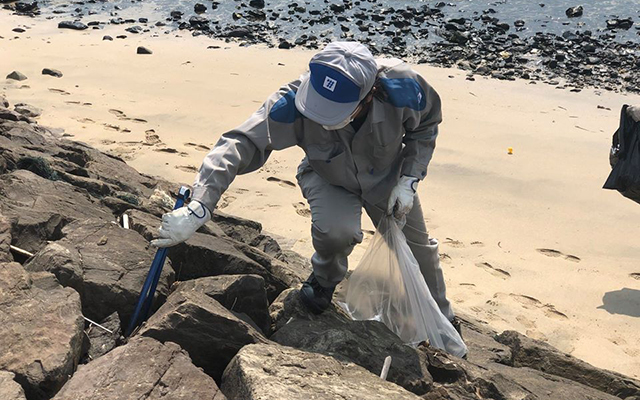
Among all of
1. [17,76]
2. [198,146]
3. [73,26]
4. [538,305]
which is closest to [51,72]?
[17,76]

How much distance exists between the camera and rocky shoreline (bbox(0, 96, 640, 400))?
95.0 inches

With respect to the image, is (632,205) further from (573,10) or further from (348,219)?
(573,10)

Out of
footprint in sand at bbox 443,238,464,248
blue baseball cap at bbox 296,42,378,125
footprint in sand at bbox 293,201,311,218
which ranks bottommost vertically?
footprint in sand at bbox 293,201,311,218

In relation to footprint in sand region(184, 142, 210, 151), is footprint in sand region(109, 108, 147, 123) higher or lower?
lower

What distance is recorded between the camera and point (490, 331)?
428cm

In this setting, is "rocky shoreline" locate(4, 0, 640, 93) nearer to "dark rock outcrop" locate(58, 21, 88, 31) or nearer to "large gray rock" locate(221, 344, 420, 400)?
"dark rock outcrop" locate(58, 21, 88, 31)

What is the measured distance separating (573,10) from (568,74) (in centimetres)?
388

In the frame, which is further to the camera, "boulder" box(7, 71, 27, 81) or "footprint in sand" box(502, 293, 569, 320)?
"boulder" box(7, 71, 27, 81)

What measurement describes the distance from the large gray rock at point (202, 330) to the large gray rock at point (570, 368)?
61.2 inches

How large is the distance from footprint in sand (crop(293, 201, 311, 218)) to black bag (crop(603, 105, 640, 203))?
211cm

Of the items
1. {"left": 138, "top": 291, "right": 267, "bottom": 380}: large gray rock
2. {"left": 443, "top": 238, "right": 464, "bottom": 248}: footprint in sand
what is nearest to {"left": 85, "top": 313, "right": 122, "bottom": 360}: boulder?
{"left": 138, "top": 291, "right": 267, "bottom": 380}: large gray rock

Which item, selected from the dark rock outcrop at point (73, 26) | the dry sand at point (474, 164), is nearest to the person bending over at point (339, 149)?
the dry sand at point (474, 164)

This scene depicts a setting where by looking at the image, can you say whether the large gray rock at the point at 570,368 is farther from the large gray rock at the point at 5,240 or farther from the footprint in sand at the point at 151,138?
the footprint in sand at the point at 151,138

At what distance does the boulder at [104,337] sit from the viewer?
9.10ft
